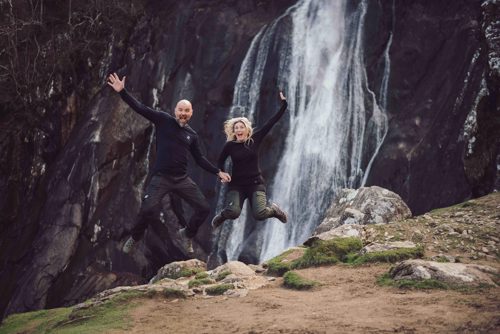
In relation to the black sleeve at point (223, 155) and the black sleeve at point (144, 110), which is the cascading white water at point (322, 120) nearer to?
the black sleeve at point (223, 155)

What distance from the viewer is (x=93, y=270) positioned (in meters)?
21.9

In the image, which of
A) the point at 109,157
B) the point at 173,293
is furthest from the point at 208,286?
the point at 109,157

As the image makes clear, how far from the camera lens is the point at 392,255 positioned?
913 centimetres

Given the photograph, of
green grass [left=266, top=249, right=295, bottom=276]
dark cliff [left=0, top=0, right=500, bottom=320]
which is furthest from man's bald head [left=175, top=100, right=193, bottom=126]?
dark cliff [left=0, top=0, right=500, bottom=320]

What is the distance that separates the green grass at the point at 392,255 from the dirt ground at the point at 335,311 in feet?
0.84

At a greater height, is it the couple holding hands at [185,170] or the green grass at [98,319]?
the couple holding hands at [185,170]

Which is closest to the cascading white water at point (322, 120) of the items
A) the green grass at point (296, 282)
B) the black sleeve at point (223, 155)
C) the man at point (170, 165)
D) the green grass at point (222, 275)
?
the green grass at point (222, 275)

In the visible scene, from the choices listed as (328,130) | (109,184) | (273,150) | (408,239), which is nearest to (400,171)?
(328,130)

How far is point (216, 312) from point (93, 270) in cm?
1550

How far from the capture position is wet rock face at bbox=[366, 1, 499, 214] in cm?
1647

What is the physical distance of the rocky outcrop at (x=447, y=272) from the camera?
740 centimetres

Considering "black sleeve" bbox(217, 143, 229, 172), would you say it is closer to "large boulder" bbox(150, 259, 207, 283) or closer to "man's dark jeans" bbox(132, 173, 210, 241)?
"man's dark jeans" bbox(132, 173, 210, 241)

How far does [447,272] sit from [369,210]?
5509 mm

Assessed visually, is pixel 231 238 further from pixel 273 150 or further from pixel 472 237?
pixel 472 237
